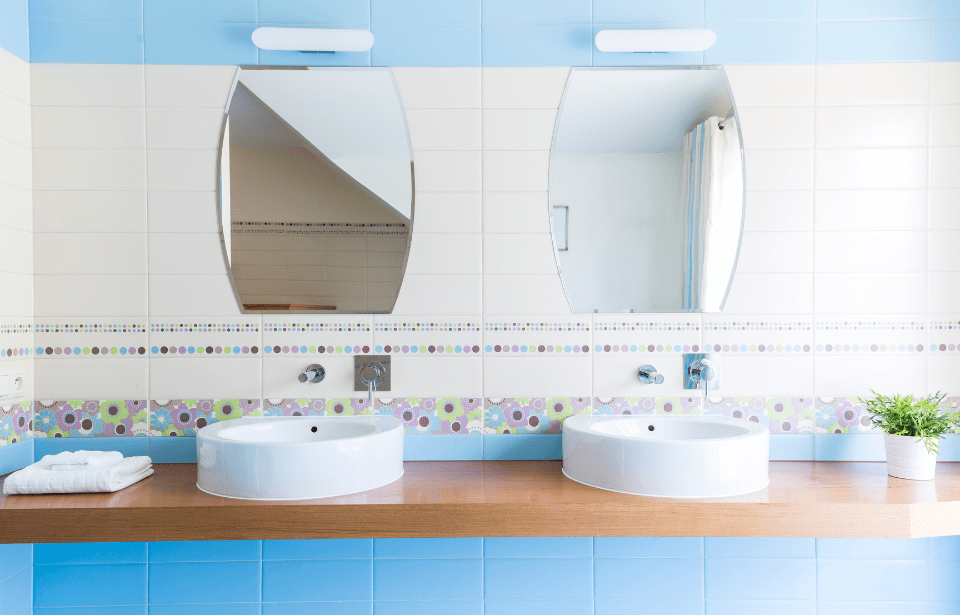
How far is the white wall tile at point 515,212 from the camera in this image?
1.59 meters

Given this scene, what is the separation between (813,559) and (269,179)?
6.20 ft

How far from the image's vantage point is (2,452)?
57.6 inches

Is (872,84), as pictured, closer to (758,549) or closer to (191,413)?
(758,549)

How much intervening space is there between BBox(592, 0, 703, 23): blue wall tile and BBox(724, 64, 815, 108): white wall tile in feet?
0.63

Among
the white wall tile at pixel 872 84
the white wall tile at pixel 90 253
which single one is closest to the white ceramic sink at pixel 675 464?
the white wall tile at pixel 872 84

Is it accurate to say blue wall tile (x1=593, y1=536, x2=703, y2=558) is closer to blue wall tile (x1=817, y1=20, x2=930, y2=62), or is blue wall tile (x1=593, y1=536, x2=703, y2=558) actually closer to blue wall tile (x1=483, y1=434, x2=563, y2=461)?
blue wall tile (x1=483, y1=434, x2=563, y2=461)

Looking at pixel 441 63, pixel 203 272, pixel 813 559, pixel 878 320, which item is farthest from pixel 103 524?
pixel 878 320

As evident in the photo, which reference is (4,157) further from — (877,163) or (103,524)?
(877,163)

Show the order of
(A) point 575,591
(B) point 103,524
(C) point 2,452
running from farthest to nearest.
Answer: (A) point 575,591
(C) point 2,452
(B) point 103,524

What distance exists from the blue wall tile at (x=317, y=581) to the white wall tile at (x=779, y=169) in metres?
1.57

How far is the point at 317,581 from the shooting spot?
1566 millimetres

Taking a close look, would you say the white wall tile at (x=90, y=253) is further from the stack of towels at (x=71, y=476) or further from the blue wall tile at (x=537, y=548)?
the blue wall tile at (x=537, y=548)

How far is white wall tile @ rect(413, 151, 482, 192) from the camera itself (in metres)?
1.59

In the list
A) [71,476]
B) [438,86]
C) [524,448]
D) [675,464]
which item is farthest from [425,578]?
[438,86]
